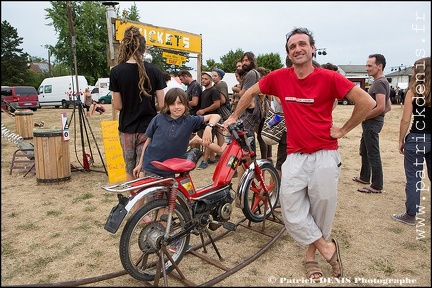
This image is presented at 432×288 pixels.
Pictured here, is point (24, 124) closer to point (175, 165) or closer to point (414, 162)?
point (175, 165)

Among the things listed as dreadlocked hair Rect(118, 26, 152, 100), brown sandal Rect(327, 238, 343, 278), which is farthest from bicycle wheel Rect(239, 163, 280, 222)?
dreadlocked hair Rect(118, 26, 152, 100)

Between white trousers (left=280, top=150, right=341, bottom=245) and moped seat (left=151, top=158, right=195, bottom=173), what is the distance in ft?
2.56

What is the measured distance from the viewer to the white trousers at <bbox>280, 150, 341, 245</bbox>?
2.60 metres

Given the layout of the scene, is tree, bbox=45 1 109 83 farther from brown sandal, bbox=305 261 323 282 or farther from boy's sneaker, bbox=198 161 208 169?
brown sandal, bbox=305 261 323 282

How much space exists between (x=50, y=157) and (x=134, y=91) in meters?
2.73

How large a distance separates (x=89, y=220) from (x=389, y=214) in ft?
12.1

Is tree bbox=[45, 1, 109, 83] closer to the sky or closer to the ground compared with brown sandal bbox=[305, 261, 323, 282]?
closer to the sky

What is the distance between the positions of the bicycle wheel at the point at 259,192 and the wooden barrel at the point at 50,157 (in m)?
3.36

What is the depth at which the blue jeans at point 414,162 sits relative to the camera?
357 cm

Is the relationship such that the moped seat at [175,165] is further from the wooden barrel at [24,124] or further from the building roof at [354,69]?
the building roof at [354,69]

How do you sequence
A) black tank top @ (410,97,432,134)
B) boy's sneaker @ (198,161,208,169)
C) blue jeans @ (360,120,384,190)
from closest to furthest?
black tank top @ (410,97,432,134)
blue jeans @ (360,120,384,190)
boy's sneaker @ (198,161,208,169)

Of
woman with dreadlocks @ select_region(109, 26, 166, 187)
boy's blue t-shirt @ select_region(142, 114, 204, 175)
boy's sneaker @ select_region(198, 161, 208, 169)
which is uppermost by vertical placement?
woman with dreadlocks @ select_region(109, 26, 166, 187)

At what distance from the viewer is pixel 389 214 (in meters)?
4.26

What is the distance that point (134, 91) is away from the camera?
3539 millimetres
